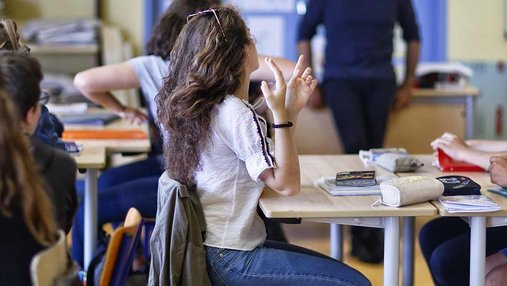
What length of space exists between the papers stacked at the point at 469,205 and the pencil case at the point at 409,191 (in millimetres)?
38

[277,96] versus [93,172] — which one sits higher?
[277,96]

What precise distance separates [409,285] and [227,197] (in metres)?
0.95

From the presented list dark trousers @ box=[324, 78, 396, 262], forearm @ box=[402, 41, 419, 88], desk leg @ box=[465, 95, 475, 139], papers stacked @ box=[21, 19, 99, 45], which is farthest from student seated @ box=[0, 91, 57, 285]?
papers stacked @ box=[21, 19, 99, 45]

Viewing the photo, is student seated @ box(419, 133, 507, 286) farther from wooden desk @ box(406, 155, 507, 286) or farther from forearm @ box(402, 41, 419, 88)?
forearm @ box(402, 41, 419, 88)

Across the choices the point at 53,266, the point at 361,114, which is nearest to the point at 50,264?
the point at 53,266

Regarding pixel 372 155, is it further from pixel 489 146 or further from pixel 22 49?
pixel 22 49

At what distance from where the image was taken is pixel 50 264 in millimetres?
1663

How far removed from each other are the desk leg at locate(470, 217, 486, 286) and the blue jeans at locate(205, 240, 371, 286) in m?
0.30

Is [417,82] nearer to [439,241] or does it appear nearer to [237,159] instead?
[439,241]

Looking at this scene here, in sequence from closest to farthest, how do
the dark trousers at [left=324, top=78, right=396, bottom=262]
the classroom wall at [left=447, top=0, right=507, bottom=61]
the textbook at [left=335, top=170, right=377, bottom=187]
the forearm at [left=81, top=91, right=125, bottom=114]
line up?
the textbook at [left=335, top=170, right=377, bottom=187]
the forearm at [left=81, top=91, right=125, bottom=114]
the dark trousers at [left=324, top=78, right=396, bottom=262]
the classroom wall at [left=447, top=0, right=507, bottom=61]

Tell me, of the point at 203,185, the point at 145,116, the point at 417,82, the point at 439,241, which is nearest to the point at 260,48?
the point at 417,82

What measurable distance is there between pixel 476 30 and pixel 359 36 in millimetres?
1824

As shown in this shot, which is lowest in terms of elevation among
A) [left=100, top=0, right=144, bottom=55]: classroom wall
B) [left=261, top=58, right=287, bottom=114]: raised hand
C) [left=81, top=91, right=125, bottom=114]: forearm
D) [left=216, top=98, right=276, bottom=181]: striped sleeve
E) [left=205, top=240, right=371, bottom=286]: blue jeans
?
[left=205, top=240, right=371, bottom=286]: blue jeans

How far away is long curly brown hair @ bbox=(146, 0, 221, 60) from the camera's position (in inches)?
122
